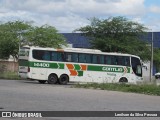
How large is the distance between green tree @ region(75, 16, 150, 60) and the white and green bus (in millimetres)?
13119

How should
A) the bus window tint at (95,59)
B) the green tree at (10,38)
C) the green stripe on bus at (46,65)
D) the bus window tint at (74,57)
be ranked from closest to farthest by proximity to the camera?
the green stripe on bus at (46,65), the bus window tint at (74,57), the bus window tint at (95,59), the green tree at (10,38)

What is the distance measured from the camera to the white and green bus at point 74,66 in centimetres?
3609

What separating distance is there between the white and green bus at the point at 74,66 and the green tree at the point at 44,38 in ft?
53.8

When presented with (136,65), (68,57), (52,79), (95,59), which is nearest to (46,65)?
(52,79)

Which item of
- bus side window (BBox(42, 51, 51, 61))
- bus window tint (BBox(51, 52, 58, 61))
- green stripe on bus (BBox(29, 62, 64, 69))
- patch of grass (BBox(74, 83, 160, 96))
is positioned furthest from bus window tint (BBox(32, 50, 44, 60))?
patch of grass (BBox(74, 83, 160, 96))

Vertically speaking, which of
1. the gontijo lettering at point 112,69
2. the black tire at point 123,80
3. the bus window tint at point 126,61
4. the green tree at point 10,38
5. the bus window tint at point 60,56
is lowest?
the black tire at point 123,80

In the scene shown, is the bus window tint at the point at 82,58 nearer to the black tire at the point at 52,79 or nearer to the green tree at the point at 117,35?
the black tire at the point at 52,79

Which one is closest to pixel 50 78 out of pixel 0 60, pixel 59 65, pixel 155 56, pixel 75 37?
pixel 59 65

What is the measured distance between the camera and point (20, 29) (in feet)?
186

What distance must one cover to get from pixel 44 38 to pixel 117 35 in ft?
31.3

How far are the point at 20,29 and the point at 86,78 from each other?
70.2 feet

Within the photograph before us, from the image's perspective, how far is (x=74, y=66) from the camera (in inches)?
1473

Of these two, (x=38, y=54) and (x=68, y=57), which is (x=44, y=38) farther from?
(x=38, y=54)

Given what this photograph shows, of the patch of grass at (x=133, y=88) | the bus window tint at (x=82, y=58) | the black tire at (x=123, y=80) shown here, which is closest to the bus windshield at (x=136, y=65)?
the black tire at (x=123, y=80)
